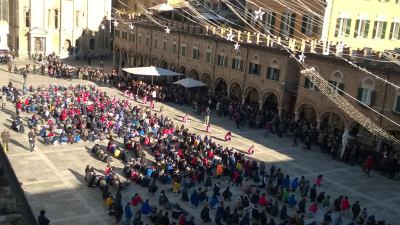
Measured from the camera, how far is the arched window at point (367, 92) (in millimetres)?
33750

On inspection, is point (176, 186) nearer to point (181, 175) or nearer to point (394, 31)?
point (181, 175)

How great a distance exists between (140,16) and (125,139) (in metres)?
35.1

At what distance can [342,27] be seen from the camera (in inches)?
1831

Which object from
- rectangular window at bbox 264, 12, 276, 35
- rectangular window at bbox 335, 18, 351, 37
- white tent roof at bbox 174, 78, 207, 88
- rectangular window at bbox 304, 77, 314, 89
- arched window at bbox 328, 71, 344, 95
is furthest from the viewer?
rectangular window at bbox 264, 12, 276, 35

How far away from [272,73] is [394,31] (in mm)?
17262

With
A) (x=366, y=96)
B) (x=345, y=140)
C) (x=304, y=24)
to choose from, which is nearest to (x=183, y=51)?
(x=304, y=24)

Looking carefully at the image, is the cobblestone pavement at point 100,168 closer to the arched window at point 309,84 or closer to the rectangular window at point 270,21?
the arched window at point 309,84

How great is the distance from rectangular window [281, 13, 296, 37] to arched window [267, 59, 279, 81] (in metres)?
7.34

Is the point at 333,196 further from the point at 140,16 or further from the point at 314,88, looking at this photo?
the point at 140,16

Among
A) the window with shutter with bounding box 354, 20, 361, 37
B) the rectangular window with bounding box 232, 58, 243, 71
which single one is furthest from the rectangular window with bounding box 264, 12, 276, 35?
the window with shutter with bounding box 354, 20, 361, 37

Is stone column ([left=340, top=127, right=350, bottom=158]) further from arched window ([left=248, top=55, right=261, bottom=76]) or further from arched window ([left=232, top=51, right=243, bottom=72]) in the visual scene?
arched window ([left=232, top=51, right=243, bottom=72])

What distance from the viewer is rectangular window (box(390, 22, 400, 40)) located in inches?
1989

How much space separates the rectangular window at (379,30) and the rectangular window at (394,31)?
1267 mm

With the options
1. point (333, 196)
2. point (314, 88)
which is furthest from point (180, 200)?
point (314, 88)
